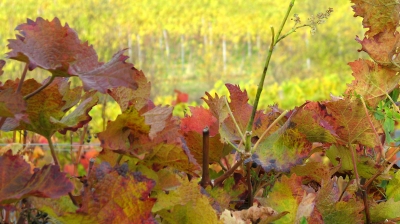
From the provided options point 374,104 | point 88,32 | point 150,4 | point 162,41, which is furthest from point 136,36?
point 374,104

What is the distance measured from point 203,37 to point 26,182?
12.3m

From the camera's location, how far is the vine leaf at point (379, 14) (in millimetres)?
648

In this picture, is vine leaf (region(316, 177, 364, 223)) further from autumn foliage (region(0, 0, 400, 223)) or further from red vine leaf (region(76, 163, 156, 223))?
red vine leaf (region(76, 163, 156, 223))

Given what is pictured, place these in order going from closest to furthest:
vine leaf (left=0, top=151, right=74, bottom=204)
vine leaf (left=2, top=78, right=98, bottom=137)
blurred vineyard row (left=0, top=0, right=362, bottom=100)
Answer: vine leaf (left=0, top=151, right=74, bottom=204) < vine leaf (left=2, top=78, right=98, bottom=137) < blurred vineyard row (left=0, top=0, right=362, bottom=100)

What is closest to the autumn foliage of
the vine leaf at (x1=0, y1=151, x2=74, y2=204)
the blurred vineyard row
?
the vine leaf at (x1=0, y1=151, x2=74, y2=204)

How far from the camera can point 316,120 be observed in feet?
1.77

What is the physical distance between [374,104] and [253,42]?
531 inches

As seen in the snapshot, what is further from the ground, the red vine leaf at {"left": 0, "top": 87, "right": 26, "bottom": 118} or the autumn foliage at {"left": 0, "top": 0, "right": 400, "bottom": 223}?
the red vine leaf at {"left": 0, "top": 87, "right": 26, "bottom": 118}

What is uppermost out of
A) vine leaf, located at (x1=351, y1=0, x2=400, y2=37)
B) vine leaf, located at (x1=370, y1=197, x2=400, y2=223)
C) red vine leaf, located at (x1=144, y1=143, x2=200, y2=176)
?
vine leaf, located at (x1=351, y1=0, x2=400, y2=37)

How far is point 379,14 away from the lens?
2.15 ft

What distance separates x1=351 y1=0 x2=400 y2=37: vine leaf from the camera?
648 millimetres

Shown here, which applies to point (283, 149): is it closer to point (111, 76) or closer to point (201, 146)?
point (201, 146)

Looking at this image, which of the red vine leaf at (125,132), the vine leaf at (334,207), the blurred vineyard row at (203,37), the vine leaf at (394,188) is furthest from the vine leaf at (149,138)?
the blurred vineyard row at (203,37)

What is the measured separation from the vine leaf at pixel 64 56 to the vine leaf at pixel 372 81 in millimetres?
314
